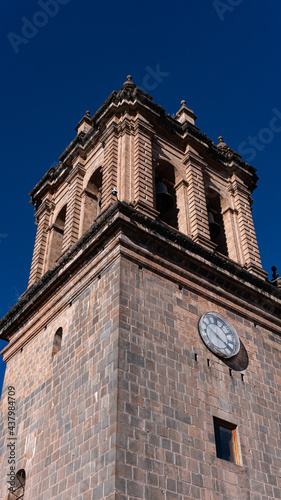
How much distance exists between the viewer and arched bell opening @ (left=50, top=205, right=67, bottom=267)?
72.0 ft

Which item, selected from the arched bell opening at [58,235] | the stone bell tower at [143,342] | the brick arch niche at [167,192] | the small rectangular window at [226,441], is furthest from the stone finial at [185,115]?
the small rectangular window at [226,441]

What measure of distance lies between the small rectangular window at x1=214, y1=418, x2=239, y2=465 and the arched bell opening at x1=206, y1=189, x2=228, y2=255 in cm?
759

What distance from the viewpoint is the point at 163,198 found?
827 inches

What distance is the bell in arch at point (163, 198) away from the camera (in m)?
20.4

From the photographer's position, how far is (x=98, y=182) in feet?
70.8

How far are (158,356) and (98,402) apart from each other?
1833mm

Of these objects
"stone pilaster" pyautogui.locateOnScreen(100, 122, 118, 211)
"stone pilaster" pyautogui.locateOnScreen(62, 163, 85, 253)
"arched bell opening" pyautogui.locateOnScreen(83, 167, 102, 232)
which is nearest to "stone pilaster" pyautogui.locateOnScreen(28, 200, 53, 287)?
"stone pilaster" pyautogui.locateOnScreen(62, 163, 85, 253)

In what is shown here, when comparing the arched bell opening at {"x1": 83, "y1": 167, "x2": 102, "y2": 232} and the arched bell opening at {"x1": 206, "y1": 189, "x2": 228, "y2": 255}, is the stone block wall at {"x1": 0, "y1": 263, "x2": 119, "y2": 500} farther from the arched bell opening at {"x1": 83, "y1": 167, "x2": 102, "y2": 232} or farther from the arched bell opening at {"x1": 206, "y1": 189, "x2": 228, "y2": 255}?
the arched bell opening at {"x1": 206, "y1": 189, "x2": 228, "y2": 255}

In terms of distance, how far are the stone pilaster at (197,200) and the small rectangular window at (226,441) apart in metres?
5.74

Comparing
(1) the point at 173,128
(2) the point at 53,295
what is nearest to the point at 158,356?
(2) the point at 53,295

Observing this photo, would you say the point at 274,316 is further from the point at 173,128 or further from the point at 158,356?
the point at 173,128

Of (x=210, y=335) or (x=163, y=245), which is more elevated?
(x=163, y=245)

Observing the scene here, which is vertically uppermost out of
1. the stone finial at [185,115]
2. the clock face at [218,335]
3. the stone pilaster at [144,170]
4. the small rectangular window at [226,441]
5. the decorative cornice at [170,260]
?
the stone finial at [185,115]

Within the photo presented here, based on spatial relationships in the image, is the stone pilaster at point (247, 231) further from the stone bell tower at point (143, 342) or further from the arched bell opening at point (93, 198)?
the arched bell opening at point (93, 198)
